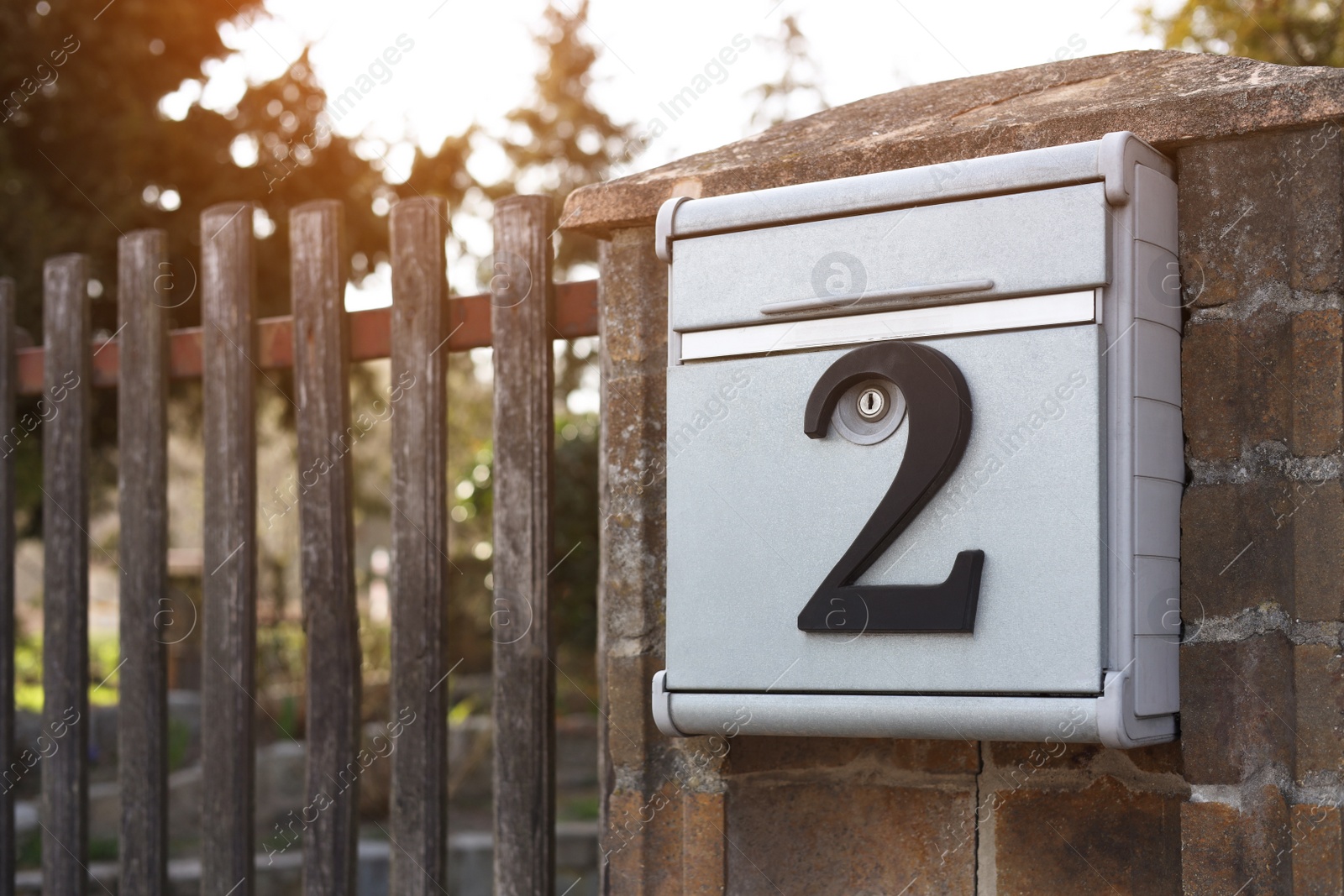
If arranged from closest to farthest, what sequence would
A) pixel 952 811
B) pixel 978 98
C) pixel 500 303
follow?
pixel 952 811
pixel 978 98
pixel 500 303

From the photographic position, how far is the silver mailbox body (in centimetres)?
157

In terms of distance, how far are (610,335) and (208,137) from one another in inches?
240

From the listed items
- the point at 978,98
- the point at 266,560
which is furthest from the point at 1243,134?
the point at 266,560

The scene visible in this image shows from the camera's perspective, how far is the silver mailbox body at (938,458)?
1.57m

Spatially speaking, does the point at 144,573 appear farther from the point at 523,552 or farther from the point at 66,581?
the point at 523,552

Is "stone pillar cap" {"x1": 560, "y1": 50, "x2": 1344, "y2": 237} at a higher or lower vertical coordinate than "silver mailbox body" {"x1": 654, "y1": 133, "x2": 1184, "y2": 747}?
higher

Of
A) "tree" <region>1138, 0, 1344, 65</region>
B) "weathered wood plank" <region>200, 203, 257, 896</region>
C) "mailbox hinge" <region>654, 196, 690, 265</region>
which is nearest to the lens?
"mailbox hinge" <region>654, 196, 690, 265</region>

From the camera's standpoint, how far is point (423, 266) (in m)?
2.51

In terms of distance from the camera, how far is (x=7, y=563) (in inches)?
129

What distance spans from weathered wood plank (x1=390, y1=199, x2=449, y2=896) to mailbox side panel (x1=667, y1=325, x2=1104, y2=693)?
0.80m

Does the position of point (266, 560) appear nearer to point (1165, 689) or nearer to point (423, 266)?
point (423, 266)

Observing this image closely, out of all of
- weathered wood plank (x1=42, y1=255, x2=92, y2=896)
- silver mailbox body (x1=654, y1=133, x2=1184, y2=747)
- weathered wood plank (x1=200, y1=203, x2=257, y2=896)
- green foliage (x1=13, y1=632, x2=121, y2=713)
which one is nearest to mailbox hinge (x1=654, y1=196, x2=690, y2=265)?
silver mailbox body (x1=654, y1=133, x2=1184, y2=747)

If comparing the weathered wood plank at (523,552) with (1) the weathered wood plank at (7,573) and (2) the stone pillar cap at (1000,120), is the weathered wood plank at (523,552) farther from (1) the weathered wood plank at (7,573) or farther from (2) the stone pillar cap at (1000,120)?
(1) the weathered wood plank at (7,573)

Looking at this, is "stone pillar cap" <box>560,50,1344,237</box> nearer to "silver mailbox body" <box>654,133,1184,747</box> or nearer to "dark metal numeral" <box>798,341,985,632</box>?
"silver mailbox body" <box>654,133,1184,747</box>
